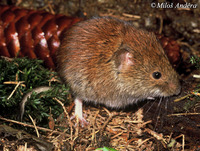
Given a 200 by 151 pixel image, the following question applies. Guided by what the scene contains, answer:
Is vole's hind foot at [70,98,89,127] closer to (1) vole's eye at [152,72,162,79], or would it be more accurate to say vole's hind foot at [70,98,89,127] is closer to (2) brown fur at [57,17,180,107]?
(2) brown fur at [57,17,180,107]

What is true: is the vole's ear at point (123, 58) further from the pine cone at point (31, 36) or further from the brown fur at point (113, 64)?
the pine cone at point (31, 36)

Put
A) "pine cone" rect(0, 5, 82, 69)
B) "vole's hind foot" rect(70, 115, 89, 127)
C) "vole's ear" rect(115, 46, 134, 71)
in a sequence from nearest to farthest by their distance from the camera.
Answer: "vole's ear" rect(115, 46, 134, 71) → "vole's hind foot" rect(70, 115, 89, 127) → "pine cone" rect(0, 5, 82, 69)

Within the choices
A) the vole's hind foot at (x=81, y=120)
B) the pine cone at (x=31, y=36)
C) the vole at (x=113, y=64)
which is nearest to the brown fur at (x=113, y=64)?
the vole at (x=113, y=64)

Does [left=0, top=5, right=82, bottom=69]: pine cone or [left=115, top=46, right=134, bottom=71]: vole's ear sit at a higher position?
[left=0, top=5, right=82, bottom=69]: pine cone

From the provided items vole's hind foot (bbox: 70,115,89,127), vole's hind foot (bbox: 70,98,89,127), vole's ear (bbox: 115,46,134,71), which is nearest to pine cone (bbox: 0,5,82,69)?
vole's hind foot (bbox: 70,98,89,127)

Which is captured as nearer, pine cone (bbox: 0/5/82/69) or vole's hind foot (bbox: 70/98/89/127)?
vole's hind foot (bbox: 70/98/89/127)

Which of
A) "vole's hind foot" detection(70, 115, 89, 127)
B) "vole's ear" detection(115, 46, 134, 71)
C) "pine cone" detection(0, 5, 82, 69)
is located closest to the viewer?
"vole's ear" detection(115, 46, 134, 71)

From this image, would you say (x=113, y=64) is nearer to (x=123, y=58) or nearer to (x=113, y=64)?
(x=113, y=64)

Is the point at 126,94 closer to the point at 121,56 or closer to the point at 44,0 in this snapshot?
the point at 121,56
